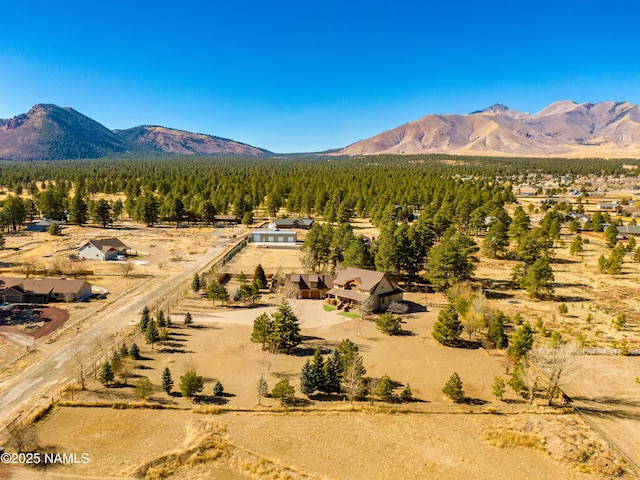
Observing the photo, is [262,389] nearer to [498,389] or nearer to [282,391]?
[282,391]

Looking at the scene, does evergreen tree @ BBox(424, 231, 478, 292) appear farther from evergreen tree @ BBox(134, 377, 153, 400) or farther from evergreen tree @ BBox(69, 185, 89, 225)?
evergreen tree @ BBox(69, 185, 89, 225)

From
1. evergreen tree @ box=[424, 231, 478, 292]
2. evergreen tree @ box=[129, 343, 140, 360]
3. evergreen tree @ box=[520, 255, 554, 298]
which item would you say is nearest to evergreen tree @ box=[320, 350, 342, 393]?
evergreen tree @ box=[129, 343, 140, 360]

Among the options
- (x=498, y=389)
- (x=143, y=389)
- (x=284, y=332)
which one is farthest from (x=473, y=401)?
(x=143, y=389)

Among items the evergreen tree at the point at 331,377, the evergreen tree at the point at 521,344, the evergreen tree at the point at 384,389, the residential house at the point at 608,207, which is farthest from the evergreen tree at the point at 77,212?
the residential house at the point at 608,207

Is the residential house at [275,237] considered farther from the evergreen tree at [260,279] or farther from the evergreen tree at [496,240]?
the evergreen tree at [496,240]

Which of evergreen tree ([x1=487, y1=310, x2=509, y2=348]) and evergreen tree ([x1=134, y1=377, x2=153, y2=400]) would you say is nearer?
evergreen tree ([x1=134, y1=377, x2=153, y2=400])

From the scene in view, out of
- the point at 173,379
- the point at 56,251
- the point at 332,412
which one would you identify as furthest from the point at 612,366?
the point at 56,251

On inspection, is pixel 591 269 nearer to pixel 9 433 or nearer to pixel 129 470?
pixel 129 470
